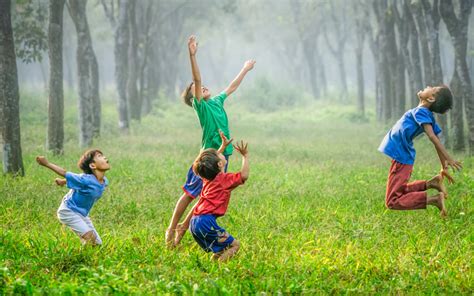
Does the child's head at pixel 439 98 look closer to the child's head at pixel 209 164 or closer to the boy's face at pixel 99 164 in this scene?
the child's head at pixel 209 164

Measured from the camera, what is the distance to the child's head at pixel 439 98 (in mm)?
7379

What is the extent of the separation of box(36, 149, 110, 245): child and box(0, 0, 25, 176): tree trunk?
4.71 meters

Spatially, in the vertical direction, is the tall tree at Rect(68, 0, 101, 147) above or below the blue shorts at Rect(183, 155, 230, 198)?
above

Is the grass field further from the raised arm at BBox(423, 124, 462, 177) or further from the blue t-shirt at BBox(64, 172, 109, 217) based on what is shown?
the raised arm at BBox(423, 124, 462, 177)

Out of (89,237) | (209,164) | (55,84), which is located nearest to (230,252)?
(209,164)

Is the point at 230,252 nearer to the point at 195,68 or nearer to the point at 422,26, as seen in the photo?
the point at 195,68

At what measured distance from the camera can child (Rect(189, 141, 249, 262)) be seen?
224 inches

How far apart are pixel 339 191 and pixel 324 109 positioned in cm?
2755

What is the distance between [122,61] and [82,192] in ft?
54.9

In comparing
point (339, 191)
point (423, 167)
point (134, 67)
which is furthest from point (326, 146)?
point (134, 67)

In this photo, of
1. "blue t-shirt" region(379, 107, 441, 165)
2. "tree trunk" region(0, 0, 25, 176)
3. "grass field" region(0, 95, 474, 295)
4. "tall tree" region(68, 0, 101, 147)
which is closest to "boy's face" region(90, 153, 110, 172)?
"grass field" region(0, 95, 474, 295)

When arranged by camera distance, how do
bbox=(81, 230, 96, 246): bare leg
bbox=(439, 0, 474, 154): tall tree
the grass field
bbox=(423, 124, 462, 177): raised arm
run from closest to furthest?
the grass field → bbox=(81, 230, 96, 246): bare leg → bbox=(423, 124, 462, 177): raised arm → bbox=(439, 0, 474, 154): tall tree

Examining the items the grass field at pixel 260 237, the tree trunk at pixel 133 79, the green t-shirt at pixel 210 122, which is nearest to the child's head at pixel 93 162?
the grass field at pixel 260 237

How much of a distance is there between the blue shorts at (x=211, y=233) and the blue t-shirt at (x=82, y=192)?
1.15 m
